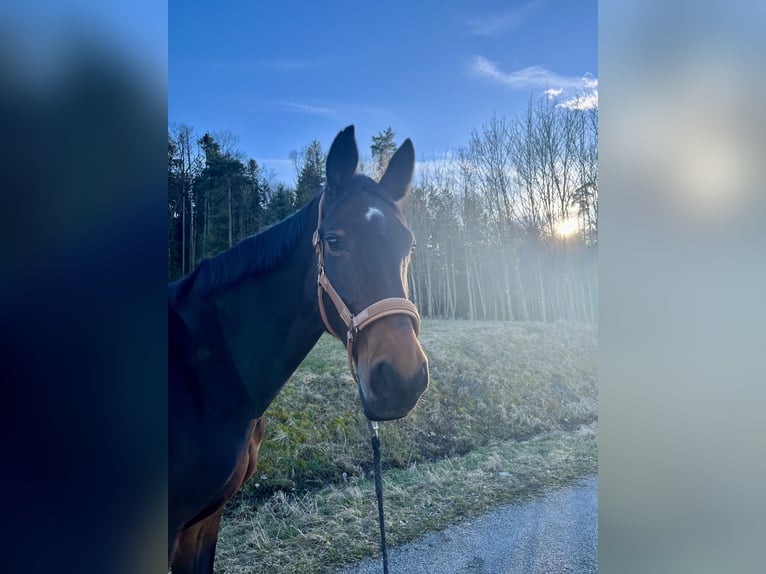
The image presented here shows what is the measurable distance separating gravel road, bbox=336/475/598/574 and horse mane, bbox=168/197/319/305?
1.31 m

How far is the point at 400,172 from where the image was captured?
1.64 meters

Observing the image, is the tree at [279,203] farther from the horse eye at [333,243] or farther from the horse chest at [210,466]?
the horse chest at [210,466]

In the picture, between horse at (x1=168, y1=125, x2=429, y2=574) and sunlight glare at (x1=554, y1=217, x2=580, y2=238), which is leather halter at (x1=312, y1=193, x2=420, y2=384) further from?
sunlight glare at (x1=554, y1=217, x2=580, y2=238)

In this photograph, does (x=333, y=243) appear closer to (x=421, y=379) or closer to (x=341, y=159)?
(x=341, y=159)

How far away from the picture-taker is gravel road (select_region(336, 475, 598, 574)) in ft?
5.66

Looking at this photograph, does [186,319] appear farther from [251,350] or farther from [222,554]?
[222,554]

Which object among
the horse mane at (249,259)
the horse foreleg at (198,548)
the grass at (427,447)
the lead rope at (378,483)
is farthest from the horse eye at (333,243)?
the horse foreleg at (198,548)
